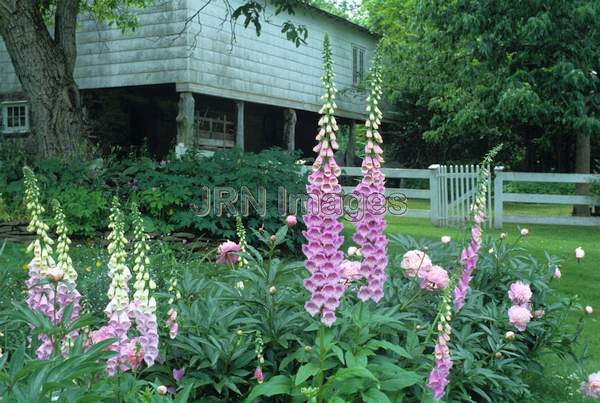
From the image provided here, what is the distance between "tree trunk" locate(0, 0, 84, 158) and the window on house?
1388 centimetres

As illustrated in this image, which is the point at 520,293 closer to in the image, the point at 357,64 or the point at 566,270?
the point at 566,270

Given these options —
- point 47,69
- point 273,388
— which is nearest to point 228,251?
point 273,388

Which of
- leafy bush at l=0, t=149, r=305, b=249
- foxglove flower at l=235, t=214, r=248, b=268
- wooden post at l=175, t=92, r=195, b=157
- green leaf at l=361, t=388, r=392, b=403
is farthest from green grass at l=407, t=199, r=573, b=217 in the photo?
green leaf at l=361, t=388, r=392, b=403

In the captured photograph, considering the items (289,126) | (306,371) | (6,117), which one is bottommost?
(306,371)

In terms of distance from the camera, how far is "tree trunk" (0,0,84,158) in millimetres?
9820

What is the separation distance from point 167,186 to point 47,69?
268 cm

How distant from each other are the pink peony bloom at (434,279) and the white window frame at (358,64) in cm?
2028

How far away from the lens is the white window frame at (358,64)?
76.4ft

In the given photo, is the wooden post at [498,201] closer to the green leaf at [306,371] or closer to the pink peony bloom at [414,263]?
the pink peony bloom at [414,263]

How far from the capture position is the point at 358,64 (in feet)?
77.8

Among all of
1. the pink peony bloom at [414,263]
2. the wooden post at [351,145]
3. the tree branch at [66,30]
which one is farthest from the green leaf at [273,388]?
the wooden post at [351,145]

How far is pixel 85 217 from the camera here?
9008mm

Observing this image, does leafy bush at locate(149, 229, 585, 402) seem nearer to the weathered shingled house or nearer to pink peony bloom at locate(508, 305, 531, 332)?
pink peony bloom at locate(508, 305, 531, 332)

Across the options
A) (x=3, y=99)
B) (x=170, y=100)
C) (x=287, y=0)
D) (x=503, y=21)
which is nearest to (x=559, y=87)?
(x=503, y=21)
